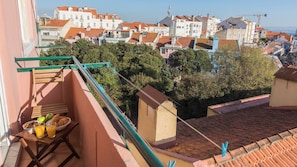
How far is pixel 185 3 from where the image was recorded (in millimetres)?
57719

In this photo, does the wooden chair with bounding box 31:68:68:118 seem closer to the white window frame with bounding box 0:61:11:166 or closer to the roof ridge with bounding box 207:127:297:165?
the white window frame with bounding box 0:61:11:166

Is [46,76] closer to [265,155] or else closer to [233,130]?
[265,155]

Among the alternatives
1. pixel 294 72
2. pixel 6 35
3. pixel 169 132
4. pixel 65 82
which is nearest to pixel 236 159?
pixel 169 132

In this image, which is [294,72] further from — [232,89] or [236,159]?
[232,89]

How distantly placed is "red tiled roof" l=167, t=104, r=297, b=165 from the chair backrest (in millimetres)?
2008

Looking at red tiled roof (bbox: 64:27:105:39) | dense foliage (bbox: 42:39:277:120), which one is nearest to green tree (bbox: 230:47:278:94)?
dense foliage (bbox: 42:39:277:120)

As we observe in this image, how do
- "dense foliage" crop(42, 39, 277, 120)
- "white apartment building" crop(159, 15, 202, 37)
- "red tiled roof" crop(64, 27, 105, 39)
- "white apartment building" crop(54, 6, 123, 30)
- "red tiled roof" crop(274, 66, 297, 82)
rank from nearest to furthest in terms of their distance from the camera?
"red tiled roof" crop(274, 66, 297, 82) < "dense foliage" crop(42, 39, 277, 120) < "red tiled roof" crop(64, 27, 105, 39) < "white apartment building" crop(159, 15, 202, 37) < "white apartment building" crop(54, 6, 123, 30)

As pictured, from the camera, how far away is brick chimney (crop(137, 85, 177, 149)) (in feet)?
11.5

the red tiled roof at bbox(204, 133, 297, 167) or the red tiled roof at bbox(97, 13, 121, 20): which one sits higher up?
the red tiled roof at bbox(97, 13, 121, 20)

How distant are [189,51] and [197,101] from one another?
12276mm

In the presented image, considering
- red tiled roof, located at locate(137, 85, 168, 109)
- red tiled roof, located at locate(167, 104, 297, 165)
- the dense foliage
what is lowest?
the dense foliage

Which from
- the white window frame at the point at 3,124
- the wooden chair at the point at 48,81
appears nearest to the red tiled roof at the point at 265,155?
the wooden chair at the point at 48,81

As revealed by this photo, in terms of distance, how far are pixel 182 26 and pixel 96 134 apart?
1939 inches

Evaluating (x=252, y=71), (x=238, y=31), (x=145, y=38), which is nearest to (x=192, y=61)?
(x=252, y=71)
